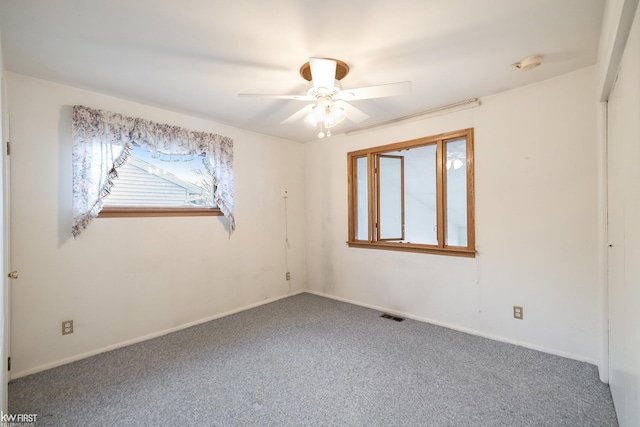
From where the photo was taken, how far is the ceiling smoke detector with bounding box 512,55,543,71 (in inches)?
80.0

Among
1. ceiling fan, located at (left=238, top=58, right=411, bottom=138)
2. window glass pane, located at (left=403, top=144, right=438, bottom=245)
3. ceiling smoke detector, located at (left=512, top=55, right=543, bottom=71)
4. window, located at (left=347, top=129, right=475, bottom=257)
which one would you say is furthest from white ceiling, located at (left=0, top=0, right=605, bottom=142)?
window glass pane, located at (left=403, top=144, right=438, bottom=245)

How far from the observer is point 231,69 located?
2150mm

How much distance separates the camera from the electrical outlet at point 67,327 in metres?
2.33

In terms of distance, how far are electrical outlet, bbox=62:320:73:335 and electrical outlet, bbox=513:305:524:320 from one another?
3.84m

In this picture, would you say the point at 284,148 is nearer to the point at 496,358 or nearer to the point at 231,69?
the point at 231,69

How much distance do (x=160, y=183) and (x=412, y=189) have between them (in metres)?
3.94

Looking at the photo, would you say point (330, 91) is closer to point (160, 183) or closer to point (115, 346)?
point (160, 183)

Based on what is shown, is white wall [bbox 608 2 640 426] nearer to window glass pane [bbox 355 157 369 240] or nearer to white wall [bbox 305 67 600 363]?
white wall [bbox 305 67 600 363]

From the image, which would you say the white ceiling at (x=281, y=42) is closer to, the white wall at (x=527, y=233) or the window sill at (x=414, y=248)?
the white wall at (x=527, y=233)

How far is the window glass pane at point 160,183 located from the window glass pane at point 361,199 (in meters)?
1.91

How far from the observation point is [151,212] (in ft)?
9.33

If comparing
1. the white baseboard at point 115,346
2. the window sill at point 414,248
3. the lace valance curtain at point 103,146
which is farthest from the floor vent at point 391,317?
the lace valance curtain at point 103,146

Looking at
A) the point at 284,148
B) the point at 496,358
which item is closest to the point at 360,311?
the point at 496,358

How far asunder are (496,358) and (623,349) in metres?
0.98
